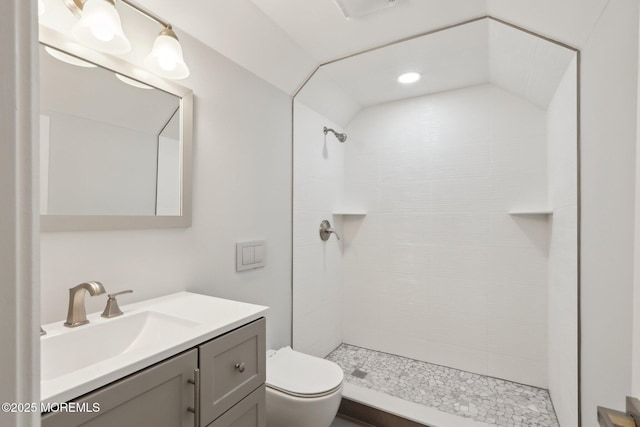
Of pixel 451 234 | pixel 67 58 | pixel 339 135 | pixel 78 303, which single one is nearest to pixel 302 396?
pixel 78 303

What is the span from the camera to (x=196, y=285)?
1.42 metres

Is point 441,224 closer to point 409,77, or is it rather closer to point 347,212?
point 347,212

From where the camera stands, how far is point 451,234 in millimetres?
2418

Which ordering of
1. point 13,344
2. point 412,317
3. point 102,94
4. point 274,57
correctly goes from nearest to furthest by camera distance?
point 13,344 → point 102,94 → point 274,57 → point 412,317

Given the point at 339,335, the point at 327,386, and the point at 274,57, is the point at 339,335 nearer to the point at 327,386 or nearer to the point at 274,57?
the point at 327,386

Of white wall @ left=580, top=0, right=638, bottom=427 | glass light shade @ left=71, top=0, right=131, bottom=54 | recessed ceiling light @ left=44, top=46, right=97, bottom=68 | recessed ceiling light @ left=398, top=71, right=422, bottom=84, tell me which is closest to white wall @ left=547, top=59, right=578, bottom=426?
white wall @ left=580, top=0, right=638, bottom=427

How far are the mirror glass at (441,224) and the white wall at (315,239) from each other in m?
0.02

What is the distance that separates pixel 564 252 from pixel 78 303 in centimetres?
209

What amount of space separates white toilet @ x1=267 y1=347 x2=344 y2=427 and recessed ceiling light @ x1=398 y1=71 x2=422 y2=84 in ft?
6.32

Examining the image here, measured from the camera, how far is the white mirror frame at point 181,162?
0.97m

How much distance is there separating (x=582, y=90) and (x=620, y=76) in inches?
19.2

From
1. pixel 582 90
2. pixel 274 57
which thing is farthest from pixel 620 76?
pixel 274 57

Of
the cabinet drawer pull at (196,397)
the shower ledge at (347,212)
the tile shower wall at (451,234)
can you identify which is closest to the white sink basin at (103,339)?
the cabinet drawer pull at (196,397)

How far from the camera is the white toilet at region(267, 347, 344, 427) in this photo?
137 cm
